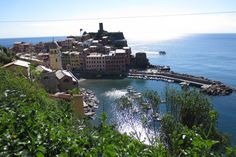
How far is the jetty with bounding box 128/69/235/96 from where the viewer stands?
1260 inches

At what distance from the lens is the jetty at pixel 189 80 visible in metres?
32.0

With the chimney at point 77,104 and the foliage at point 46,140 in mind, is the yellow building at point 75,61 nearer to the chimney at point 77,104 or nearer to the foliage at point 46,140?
the chimney at point 77,104

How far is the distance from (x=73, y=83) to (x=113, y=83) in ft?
32.8

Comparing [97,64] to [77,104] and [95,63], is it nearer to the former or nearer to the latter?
[95,63]

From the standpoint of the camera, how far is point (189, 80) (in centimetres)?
3750

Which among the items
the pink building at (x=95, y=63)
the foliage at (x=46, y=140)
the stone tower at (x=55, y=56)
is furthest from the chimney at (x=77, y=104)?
the pink building at (x=95, y=63)

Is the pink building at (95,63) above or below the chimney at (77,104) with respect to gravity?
below

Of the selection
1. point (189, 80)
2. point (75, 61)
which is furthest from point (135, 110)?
point (75, 61)

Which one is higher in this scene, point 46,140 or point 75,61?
point 46,140

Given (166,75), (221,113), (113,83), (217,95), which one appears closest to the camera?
(221,113)

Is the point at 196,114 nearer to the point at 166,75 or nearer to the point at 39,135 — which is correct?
the point at 39,135

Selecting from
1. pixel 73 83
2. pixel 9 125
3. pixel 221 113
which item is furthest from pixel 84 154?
pixel 73 83

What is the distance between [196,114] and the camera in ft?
44.7

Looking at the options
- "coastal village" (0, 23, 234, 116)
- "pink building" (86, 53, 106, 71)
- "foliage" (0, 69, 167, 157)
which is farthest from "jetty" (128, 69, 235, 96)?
"foliage" (0, 69, 167, 157)
